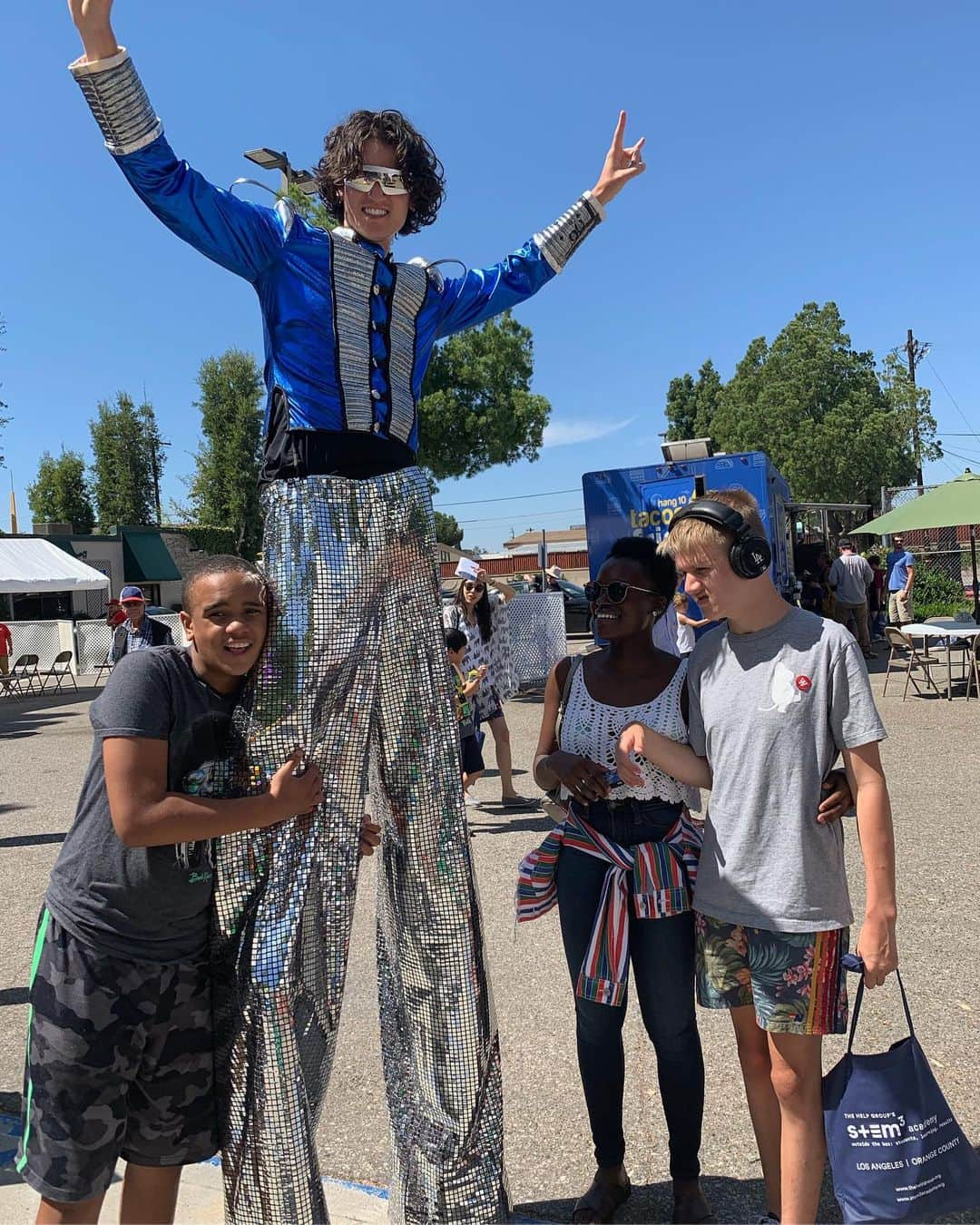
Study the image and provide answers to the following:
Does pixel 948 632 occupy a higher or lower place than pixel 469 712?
higher

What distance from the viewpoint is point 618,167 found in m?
2.54

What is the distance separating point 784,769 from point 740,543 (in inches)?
19.6

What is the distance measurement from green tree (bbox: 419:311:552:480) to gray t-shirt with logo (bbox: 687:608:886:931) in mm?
17043

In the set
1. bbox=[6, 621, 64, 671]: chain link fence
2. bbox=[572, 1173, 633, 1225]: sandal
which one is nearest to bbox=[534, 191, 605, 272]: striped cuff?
bbox=[572, 1173, 633, 1225]: sandal

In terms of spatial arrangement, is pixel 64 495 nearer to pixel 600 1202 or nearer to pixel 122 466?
pixel 122 466

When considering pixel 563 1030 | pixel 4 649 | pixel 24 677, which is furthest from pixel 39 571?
pixel 563 1030

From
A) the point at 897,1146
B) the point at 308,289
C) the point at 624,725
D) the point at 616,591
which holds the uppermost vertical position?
the point at 308,289

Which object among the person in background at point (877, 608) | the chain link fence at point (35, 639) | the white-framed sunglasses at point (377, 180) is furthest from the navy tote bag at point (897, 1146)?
the chain link fence at point (35, 639)

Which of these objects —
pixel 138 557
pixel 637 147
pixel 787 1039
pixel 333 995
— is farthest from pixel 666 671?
pixel 138 557

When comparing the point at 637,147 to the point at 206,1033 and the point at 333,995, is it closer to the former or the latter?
the point at 333,995

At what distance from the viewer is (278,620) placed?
2.01m

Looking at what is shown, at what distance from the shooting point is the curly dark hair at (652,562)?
8.61ft

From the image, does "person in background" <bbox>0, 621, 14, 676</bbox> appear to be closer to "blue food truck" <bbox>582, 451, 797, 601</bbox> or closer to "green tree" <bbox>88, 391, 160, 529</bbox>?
"blue food truck" <bbox>582, 451, 797, 601</bbox>

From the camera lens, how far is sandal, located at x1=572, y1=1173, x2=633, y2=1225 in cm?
237
